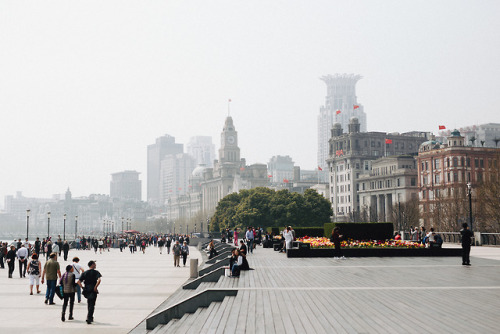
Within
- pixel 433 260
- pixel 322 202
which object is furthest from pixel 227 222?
pixel 433 260

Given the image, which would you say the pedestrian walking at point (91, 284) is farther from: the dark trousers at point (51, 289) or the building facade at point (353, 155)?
the building facade at point (353, 155)

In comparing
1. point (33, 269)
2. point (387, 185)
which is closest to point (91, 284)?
point (33, 269)

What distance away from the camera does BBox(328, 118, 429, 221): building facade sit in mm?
160750

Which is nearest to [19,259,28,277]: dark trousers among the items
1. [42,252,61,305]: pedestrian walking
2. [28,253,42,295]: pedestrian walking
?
[28,253,42,295]: pedestrian walking

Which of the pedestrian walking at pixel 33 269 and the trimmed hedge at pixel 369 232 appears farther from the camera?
the trimmed hedge at pixel 369 232

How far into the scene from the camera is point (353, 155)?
162500 mm

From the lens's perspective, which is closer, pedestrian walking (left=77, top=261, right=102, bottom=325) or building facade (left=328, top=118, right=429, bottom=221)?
pedestrian walking (left=77, top=261, right=102, bottom=325)

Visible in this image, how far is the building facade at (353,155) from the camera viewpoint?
527 ft

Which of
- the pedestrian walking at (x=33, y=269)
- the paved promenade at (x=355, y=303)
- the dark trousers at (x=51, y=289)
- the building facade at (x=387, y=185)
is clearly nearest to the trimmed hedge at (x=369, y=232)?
the paved promenade at (x=355, y=303)

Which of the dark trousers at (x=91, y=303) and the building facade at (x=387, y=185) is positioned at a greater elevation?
the building facade at (x=387, y=185)

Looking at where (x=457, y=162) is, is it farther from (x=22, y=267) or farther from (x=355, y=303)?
(x=355, y=303)

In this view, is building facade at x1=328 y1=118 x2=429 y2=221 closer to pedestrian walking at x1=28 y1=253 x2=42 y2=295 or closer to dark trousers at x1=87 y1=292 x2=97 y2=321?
pedestrian walking at x1=28 y1=253 x2=42 y2=295

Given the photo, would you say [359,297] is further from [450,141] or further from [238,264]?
[450,141]

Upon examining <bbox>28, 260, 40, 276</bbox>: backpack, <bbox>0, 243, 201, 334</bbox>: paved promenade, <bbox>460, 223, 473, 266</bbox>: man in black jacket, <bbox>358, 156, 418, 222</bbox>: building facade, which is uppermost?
<bbox>358, 156, 418, 222</bbox>: building facade
